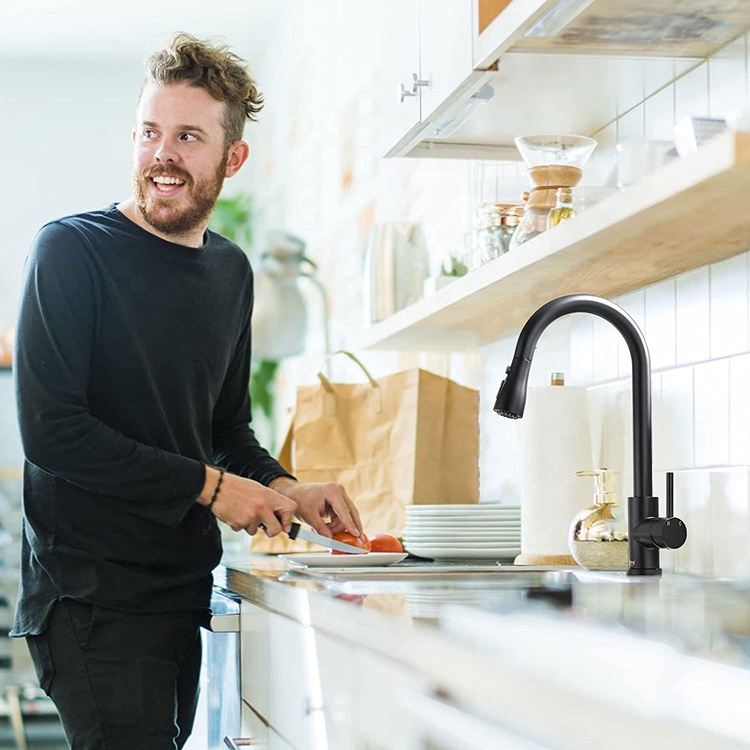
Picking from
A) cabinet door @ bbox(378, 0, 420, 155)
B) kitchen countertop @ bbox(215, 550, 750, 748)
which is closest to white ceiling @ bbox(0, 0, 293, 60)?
cabinet door @ bbox(378, 0, 420, 155)

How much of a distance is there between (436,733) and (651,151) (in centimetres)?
93

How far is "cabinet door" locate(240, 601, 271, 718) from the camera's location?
5.31 ft

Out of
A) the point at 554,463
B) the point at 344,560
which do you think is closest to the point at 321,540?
the point at 344,560

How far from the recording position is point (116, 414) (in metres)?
1.90

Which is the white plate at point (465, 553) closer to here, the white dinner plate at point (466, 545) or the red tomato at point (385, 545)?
the white dinner plate at point (466, 545)

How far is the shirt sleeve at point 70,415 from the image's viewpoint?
5.84 feet

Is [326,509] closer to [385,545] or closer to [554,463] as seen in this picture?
[385,545]

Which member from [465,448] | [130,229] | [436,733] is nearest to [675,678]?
[436,733]

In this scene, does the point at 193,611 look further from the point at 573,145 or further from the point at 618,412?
the point at 573,145

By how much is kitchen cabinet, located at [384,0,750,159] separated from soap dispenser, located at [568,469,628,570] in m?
0.58

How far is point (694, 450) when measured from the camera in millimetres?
1773

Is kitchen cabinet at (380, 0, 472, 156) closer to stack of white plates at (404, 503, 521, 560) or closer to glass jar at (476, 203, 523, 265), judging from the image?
glass jar at (476, 203, 523, 265)

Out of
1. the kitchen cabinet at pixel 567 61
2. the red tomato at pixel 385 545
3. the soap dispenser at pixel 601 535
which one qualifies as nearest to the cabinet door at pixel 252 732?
the red tomato at pixel 385 545

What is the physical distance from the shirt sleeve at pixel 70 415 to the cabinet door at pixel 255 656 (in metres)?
0.19
